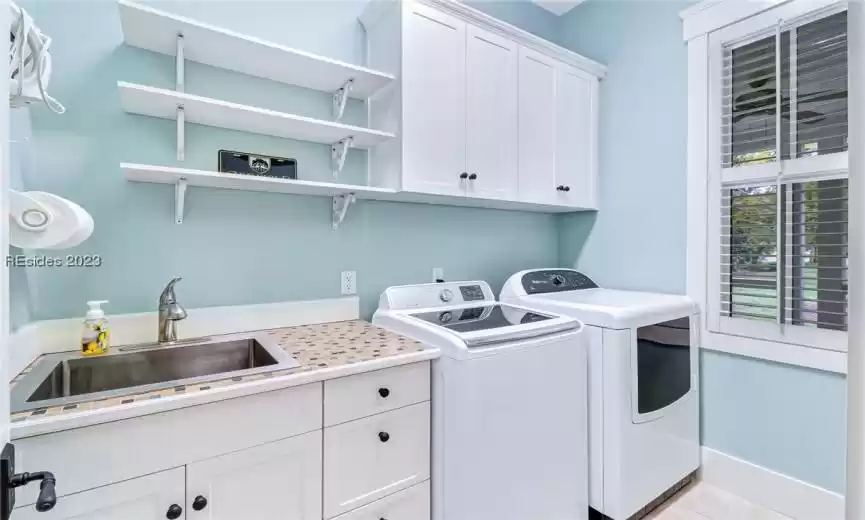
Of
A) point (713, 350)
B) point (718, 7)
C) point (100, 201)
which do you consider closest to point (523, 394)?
point (713, 350)

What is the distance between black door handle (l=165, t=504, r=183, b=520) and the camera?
0.99m

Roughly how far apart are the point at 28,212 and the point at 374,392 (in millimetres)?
1007

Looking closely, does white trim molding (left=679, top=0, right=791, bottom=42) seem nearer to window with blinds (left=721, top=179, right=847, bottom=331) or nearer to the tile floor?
window with blinds (left=721, top=179, right=847, bottom=331)

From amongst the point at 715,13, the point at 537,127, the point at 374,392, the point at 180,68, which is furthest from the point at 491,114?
the point at 374,392

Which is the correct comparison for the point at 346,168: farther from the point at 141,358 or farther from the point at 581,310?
the point at 581,310

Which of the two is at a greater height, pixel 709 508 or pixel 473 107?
pixel 473 107

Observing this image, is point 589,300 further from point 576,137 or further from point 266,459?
point 266,459

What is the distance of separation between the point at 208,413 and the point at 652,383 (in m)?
1.73

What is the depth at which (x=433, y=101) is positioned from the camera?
72.8 inches

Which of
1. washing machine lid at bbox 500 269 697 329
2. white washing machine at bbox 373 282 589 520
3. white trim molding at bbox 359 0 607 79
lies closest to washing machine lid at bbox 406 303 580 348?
white washing machine at bbox 373 282 589 520

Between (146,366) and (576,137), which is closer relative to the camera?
(146,366)

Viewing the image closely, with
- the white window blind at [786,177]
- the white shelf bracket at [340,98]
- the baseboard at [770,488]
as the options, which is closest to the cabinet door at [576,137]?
the white window blind at [786,177]

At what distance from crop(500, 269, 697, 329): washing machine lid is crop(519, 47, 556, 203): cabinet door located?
0.46 metres

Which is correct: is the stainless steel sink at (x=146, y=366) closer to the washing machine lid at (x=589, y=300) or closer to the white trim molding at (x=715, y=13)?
the washing machine lid at (x=589, y=300)
